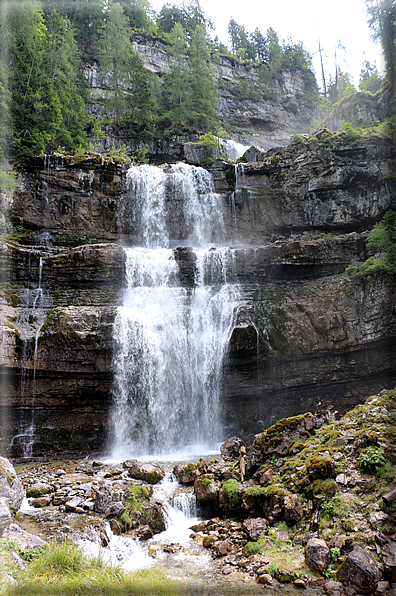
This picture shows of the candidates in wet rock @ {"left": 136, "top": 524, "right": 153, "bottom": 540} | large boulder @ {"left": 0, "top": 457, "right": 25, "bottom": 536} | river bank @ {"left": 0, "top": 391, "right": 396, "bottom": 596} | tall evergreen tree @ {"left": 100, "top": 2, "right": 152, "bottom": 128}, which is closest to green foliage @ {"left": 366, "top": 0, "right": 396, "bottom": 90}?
river bank @ {"left": 0, "top": 391, "right": 396, "bottom": 596}

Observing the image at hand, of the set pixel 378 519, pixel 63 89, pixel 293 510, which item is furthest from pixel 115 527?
pixel 63 89

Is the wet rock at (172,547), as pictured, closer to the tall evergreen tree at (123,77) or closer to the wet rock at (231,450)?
the wet rock at (231,450)

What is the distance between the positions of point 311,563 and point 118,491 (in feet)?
16.3

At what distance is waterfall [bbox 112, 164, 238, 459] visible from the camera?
1548cm

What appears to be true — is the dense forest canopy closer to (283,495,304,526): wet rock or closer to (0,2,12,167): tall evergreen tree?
(0,2,12,167): tall evergreen tree

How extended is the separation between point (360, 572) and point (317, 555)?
70 cm

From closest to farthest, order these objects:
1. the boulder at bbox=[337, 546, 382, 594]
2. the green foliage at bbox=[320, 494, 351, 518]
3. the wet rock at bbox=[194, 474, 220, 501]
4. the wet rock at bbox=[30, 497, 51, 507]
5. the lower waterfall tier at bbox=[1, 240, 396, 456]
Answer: the boulder at bbox=[337, 546, 382, 594]
the green foliage at bbox=[320, 494, 351, 518]
the wet rock at bbox=[194, 474, 220, 501]
the wet rock at bbox=[30, 497, 51, 507]
the lower waterfall tier at bbox=[1, 240, 396, 456]

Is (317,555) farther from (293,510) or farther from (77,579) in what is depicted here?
(77,579)

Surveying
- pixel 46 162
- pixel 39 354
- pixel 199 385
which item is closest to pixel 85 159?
pixel 46 162

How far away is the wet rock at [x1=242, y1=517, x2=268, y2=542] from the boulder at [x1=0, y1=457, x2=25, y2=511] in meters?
4.96

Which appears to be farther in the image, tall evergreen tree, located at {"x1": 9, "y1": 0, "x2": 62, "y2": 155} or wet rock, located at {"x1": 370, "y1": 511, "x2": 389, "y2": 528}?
tall evergreen tree, located at {"x1": 9, "y1": 0, "x2": 62, "y2": 155}

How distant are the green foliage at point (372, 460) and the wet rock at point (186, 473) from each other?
470 centimetres

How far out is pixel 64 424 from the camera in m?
15.5

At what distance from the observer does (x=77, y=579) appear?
445 cm
